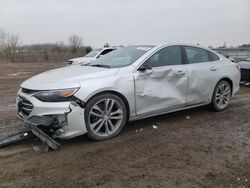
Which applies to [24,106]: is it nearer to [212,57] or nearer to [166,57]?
[166,57]

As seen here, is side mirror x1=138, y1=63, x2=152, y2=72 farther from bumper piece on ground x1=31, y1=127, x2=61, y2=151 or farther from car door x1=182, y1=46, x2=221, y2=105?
bumper piece on ground x1=31, y1=127, x2=61, y2=151

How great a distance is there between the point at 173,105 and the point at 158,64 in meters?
0.81

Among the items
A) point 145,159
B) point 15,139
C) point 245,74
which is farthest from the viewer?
point 245,74

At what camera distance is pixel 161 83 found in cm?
527

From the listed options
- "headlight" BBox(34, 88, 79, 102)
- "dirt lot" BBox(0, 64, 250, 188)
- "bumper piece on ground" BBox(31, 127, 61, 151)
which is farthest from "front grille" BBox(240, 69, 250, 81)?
"bumper piece on ground" BBox(31, 127, 61, 151)

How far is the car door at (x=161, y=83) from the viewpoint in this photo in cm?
503

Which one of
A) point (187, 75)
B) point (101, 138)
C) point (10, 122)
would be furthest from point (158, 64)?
point (10, 122)

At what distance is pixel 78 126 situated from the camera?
4.32m

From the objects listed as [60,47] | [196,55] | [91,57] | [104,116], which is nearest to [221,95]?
[196,55]

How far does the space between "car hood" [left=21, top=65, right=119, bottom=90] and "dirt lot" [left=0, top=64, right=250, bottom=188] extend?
91 centimetres

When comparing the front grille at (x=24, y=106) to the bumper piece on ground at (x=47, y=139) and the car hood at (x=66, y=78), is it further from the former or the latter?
the bumper piece on ground at (x=47, y=139)

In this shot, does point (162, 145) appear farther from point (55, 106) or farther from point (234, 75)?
point (234, 75)

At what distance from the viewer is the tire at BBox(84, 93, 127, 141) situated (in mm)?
4492

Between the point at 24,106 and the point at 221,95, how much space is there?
4097 millimetres
